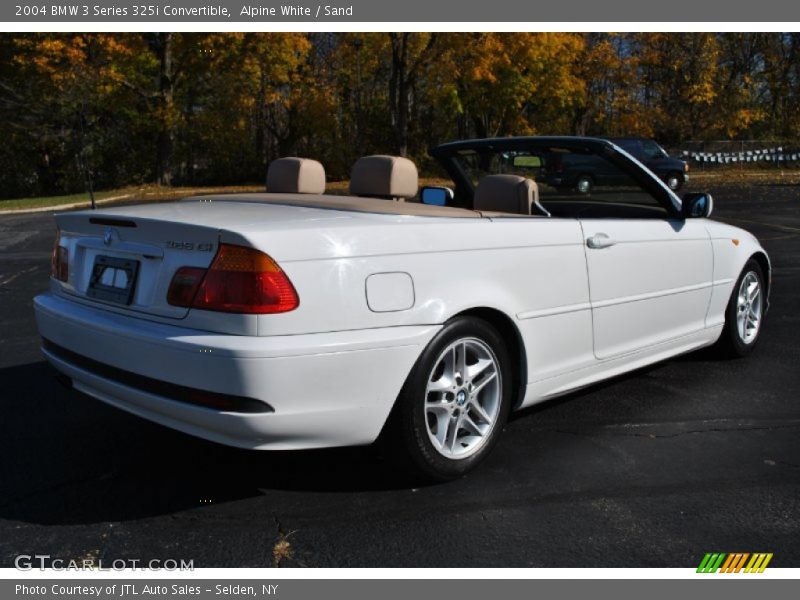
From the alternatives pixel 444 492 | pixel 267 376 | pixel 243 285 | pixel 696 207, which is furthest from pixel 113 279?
pixel 696 207

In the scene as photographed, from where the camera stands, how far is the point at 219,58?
2973 centimetres

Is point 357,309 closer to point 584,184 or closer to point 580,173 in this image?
point 580,173

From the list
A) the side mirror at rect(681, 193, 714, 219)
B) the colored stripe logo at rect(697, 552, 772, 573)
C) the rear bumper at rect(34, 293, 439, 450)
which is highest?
the side mirror at rect(681, 193, 714, 219)

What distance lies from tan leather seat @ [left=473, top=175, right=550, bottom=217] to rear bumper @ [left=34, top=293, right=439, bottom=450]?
1.19 m

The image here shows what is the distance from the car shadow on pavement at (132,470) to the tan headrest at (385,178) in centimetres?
137

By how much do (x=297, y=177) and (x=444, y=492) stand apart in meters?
2.06

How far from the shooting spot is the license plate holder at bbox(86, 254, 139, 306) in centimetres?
337

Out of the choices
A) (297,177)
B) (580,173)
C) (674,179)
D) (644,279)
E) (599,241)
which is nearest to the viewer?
(599,241)

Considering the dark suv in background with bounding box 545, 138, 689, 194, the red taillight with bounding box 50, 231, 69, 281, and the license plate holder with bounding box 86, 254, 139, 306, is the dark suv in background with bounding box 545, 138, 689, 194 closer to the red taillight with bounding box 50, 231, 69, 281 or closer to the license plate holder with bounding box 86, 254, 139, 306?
the license plate holder with bounding box 86, 254, 139, 306

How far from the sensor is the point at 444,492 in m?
3.46

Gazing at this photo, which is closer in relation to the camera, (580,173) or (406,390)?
(406,390)

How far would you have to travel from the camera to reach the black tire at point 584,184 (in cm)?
488

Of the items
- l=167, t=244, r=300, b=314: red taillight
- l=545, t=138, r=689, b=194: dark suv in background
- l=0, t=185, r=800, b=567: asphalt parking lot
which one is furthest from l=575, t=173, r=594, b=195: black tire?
l=167, t=244, r=300, b=314: red taillight

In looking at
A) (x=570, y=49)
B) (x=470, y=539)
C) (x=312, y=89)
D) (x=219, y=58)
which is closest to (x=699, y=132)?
(x=570, y=49)
